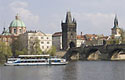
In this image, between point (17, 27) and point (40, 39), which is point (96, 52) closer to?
point (40, 39)

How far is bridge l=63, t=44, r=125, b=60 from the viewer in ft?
362

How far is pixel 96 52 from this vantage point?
133125mm

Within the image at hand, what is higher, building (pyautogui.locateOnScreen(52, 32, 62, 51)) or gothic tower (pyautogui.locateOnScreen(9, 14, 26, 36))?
gothic tower (pyautogui.locateOnScreen(9, 14, 26, 36))

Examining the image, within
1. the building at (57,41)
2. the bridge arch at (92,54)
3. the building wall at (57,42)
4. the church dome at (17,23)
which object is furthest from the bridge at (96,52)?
the church dome at (17,23)

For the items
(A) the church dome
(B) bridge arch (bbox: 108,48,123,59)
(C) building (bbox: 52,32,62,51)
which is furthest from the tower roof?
(B) bridge arch (bbox: 108,48,123,59)

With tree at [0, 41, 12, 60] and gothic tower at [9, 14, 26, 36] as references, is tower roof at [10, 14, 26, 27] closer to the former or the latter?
gothic tower at [9, 14, 26, 36]

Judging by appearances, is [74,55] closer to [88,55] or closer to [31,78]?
[88,55]

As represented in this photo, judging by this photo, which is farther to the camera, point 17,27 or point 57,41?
point 57,41

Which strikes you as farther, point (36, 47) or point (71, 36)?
point (71, 36)

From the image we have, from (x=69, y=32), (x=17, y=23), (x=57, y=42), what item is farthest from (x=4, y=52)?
(x=57, y=42)

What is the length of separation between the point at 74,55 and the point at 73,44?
12246 millimetres

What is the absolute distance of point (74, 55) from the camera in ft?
454

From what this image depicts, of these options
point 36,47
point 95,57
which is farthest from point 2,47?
point 95,57

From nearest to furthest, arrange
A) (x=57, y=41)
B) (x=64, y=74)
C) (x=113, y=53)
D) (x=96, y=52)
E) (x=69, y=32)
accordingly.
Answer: (x=64, y=74) → (x=113, y=53) → (x=96, y=52) → (x=69, y=32) → (x=57, y=41)
